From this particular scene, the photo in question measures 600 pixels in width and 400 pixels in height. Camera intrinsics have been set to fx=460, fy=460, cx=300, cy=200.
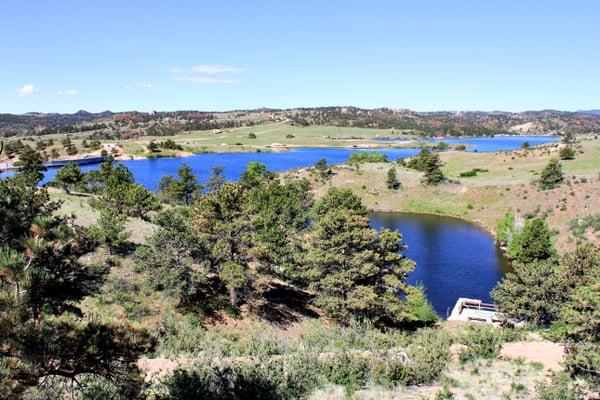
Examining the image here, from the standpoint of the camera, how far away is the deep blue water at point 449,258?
47656 millimetres

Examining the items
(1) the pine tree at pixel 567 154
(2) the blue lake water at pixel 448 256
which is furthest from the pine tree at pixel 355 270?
(1) the pine tree at pixel 567 154

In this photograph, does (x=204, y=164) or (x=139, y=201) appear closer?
(x=139, y=201)

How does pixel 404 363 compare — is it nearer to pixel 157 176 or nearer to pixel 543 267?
pixel 543 267

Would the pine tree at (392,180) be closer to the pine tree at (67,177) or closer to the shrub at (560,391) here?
the pine tree at (67,177)

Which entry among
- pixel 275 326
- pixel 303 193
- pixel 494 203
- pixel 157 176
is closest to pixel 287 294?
pixel 275 326

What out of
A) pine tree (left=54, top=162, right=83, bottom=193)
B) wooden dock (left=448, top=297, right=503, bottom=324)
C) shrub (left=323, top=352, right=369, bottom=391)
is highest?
pine tree (left=54, top=162, right=83, bottom=193)

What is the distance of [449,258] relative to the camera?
58.4 meters

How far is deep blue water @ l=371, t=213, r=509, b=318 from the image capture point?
1876 inches

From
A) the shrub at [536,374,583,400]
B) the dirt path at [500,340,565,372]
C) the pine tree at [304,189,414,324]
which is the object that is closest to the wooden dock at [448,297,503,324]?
the pine tree at [304,189,414,324]

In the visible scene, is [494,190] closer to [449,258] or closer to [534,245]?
[449,258]

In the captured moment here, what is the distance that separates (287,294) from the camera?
39.3m

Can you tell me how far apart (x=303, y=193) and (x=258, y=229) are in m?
37.4

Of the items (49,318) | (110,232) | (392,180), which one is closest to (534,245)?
(110,232)

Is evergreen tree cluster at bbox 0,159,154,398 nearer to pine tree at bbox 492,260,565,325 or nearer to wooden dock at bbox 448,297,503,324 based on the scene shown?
pine tree at bbox 492,260,565,325
